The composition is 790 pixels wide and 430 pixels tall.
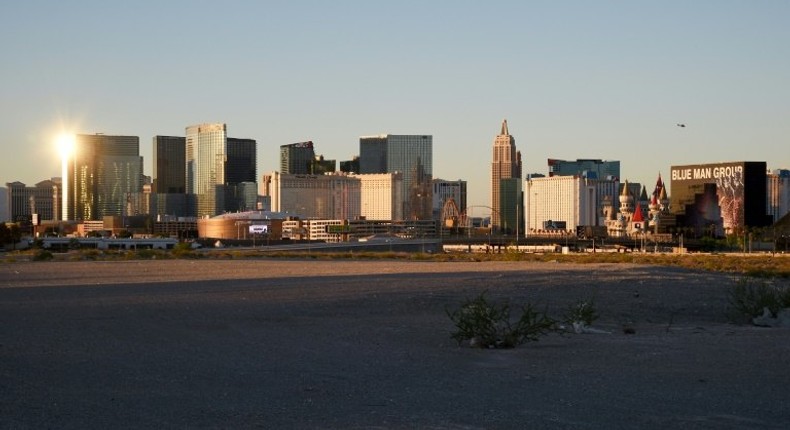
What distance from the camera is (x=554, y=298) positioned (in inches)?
1111

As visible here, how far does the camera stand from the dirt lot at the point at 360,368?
1121 centimetres

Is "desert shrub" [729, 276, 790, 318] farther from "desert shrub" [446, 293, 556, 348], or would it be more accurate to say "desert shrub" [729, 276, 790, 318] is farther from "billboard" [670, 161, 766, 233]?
"billboard" [670, 161, 766, 233]

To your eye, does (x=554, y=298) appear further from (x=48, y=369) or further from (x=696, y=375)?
(x=48, y=369)

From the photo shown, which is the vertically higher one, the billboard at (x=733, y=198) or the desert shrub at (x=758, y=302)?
the billboard at (x=733, y=198)

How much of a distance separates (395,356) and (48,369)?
4820mm

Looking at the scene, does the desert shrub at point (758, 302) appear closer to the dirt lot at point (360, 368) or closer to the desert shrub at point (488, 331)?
the dirt lot at point (360, 368)

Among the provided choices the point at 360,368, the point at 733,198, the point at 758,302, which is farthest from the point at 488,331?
the point at 733,198

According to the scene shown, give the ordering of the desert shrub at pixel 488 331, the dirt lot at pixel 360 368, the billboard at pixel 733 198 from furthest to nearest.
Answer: the billboard at pixel 733 198
the desert shrub at pixel 488 331
the dirt lot at pixel 360 368

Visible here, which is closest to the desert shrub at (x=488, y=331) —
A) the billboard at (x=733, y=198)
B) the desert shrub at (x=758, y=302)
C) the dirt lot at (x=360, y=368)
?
the dirt lot at (x=360, y=368)

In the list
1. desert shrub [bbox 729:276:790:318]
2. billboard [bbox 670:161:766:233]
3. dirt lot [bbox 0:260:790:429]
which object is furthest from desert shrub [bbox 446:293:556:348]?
billboard [bbox 670:161:766:233]

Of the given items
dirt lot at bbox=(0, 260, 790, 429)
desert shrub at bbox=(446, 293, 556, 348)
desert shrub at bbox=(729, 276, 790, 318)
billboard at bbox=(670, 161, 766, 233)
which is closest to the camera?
dirt lot at bbox=(0, 260, 790, 429)

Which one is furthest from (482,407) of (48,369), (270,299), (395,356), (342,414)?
(270,299)

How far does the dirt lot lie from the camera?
36.8 ft

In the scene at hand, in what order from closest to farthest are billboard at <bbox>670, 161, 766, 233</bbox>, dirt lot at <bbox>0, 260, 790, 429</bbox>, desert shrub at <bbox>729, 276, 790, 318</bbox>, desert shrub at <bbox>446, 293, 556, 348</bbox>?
dirt lot at <bbox>0, 260, 790, 429</bbox> < desert shrub at <bbox>446, 293, 556, 348</bbox> < desert shrub at <bbox>729, 276, 790, 318</bbox> < billboard at <bbox>670, 161, 766, 233</bbox>
